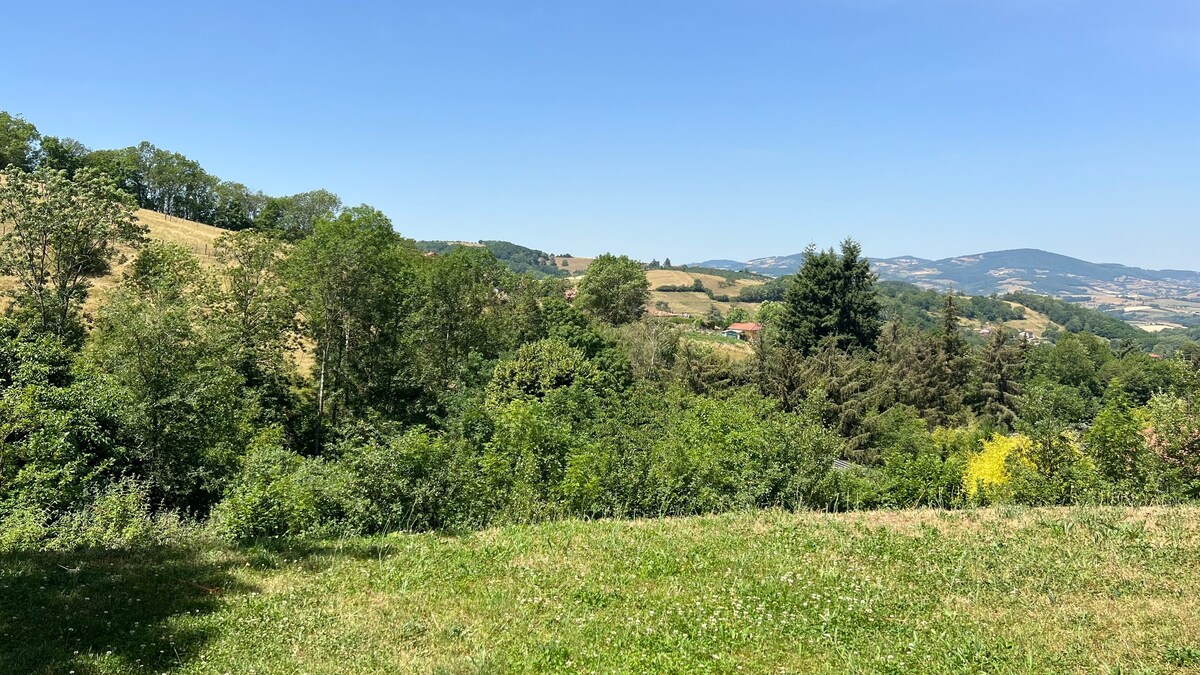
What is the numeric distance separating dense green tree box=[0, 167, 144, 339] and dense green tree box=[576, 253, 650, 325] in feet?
173

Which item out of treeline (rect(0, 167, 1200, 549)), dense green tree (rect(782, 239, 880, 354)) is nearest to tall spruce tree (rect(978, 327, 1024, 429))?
treeline (rect(0, 167, 1200, 549))

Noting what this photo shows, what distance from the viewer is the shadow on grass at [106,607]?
21.2 feet

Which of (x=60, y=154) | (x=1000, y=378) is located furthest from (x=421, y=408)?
(x=60, y=154)

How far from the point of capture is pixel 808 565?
9.14 metres

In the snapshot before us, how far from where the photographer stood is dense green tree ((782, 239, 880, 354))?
58750mm

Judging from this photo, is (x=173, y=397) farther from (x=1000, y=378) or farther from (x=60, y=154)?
(x=60, y=154)

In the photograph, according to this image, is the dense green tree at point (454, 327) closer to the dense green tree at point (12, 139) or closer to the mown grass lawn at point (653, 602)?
the mown grass lawn at point (653, 602)

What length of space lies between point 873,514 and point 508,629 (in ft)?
28.1

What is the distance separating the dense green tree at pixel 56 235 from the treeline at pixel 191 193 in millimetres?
66732

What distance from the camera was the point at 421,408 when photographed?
35.7m

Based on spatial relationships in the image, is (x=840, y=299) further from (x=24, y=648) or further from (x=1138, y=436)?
(x=24, y=648)

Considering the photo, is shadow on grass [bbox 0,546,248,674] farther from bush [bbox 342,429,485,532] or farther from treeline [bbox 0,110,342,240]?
treeline [bbox 0,110,342,240]

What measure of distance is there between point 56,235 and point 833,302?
188 feet

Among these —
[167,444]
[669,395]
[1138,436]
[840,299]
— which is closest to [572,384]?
[669,395]
